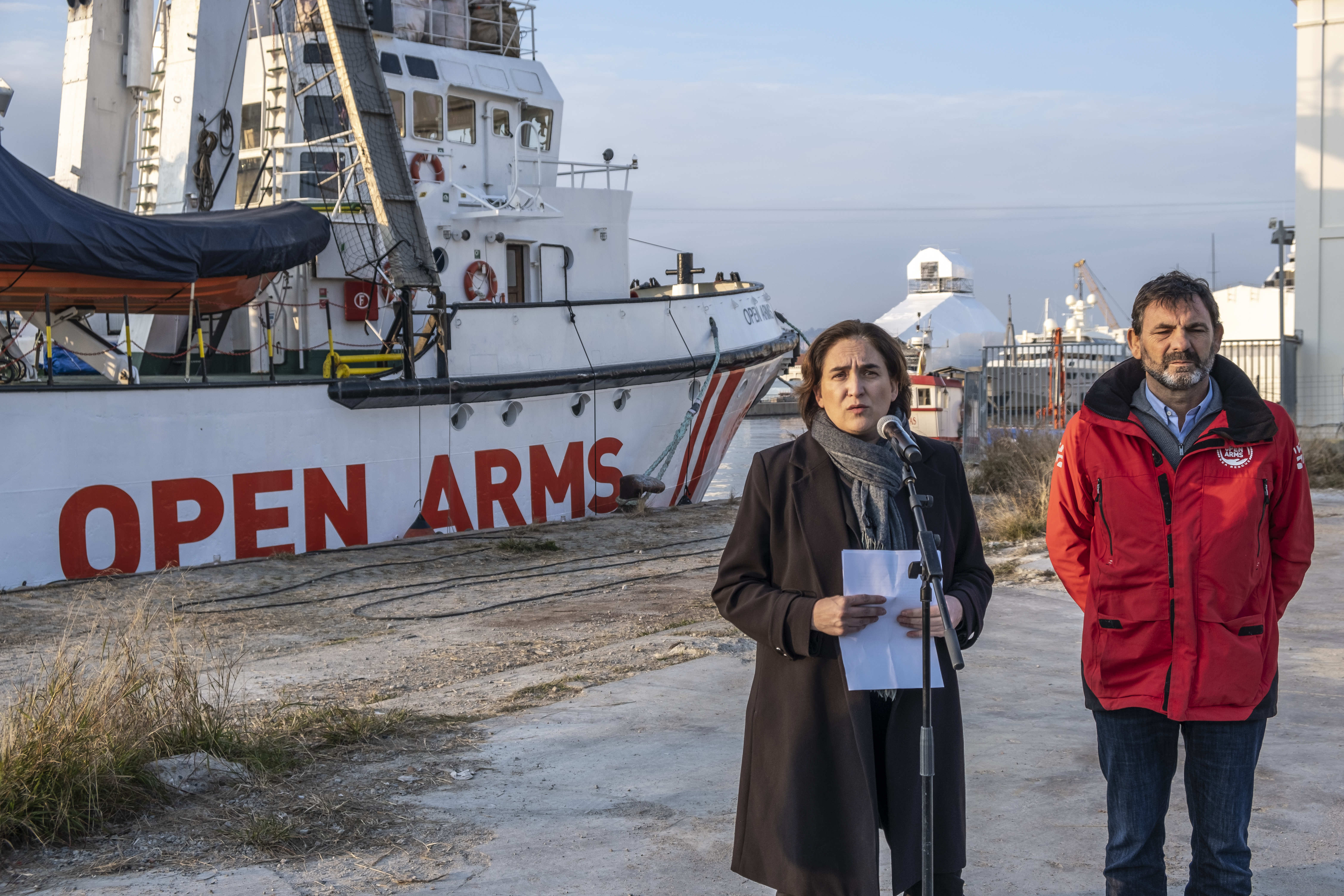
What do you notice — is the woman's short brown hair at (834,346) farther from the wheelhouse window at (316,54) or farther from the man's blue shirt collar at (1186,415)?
the wheelhouse window at (316,54)

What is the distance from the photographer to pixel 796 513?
249 cm

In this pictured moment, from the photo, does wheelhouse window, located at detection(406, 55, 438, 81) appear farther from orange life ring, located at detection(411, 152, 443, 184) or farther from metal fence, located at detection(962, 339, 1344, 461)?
metal fence, located at detection(962, 339, 1344, 461)

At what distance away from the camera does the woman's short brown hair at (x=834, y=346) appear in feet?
8.46

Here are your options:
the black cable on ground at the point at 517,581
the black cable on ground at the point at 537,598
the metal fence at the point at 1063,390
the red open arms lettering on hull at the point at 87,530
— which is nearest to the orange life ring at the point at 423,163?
the red open arms lettering on hull at the point at 87,530

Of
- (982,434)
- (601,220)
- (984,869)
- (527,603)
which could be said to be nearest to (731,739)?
(984,869)

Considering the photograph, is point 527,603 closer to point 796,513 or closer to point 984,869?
point 984,869

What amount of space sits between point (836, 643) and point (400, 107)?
1257 centimetres

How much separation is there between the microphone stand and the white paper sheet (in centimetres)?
3

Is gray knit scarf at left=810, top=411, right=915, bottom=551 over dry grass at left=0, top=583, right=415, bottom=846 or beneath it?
over

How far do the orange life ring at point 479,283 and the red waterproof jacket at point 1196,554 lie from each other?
1128 cm

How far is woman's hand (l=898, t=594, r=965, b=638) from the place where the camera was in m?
2.35

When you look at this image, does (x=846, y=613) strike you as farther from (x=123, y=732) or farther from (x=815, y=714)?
(x=123, y=732)

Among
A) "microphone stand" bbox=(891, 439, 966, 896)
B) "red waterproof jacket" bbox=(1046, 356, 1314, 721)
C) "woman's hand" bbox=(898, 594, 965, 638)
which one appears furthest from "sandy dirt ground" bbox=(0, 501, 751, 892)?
"red waterproof jacket" bbox=(1046, 356, 1314, 721)

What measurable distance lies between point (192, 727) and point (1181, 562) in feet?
10.4
